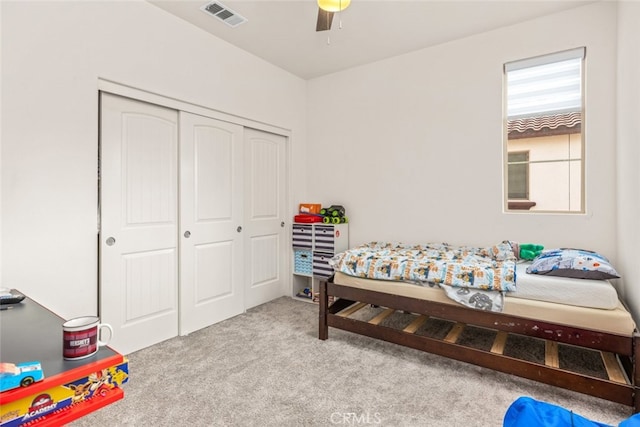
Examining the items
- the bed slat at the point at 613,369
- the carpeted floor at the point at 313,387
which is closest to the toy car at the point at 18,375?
the carpeted floor at the point at 313,387

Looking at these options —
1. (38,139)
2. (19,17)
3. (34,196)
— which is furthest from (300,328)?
(19,17)

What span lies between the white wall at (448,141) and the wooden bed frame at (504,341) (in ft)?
3.64

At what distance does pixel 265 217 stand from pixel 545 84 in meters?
3.11

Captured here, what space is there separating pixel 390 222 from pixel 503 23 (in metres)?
2.18

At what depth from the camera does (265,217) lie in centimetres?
391

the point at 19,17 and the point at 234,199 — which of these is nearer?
the point at 19,17

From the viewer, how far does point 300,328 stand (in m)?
3.10

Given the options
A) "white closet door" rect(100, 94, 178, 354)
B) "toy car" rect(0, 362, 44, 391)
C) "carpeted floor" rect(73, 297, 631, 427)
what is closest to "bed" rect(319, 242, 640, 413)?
"carpeted floor" rect(73, 297, 631, 427)

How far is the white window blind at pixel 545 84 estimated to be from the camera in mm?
2889

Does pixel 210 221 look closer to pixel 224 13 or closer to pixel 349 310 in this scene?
pixel 349 310

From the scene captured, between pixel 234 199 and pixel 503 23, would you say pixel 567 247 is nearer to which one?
pixel 503 23

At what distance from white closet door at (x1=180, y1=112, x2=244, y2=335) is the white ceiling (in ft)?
2.84
